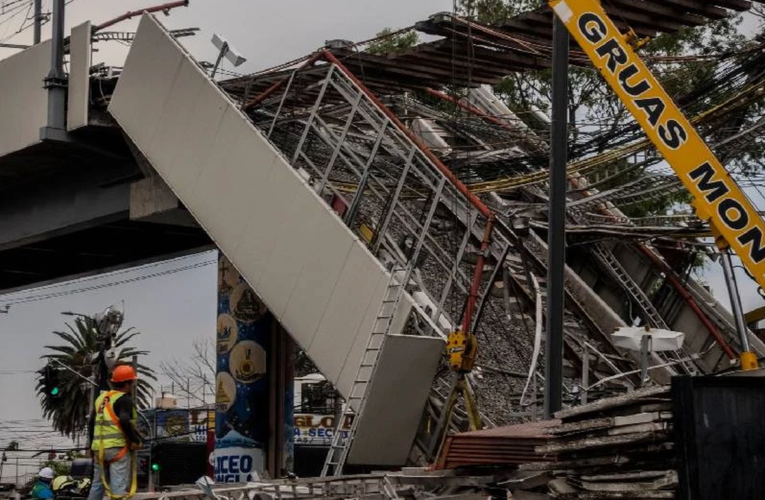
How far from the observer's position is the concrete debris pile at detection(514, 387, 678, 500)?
34.3ft

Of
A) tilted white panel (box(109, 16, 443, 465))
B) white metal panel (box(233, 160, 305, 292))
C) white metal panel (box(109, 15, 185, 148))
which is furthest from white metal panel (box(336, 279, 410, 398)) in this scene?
white metal panel (box(109, 15, 185, 148))

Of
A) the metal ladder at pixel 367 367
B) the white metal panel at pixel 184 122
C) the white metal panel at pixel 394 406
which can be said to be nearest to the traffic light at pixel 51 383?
the white metal panel at pixel 184 122

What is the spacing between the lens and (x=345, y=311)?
23094mm

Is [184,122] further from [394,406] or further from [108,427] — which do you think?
[108,427]

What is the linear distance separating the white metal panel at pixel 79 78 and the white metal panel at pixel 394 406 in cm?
1074

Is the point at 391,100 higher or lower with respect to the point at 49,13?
lower

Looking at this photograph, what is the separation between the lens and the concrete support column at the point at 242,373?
102ft

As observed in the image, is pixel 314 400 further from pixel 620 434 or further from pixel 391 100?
pixel 620 434

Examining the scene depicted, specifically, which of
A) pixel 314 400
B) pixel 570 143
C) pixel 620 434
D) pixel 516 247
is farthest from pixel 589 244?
pixel 314 400

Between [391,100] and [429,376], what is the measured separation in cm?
840

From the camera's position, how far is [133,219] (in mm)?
30656

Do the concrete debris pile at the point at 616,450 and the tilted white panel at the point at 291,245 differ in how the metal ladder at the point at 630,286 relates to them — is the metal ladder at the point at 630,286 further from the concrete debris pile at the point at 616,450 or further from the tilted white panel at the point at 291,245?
the concrete debris pile at the point at 616,450

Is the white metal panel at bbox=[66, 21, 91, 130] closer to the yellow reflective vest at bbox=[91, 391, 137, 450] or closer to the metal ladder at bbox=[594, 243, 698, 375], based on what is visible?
the metal ladder at bbox=[594, 243, 698, 375]

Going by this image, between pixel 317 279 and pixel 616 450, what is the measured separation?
13233 millimetres
